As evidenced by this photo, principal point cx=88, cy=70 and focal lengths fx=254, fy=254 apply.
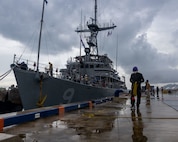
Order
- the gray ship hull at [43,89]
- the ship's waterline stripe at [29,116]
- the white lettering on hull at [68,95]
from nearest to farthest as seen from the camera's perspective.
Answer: the ship's waterline stripe at [29,116], the gray ship hull at [43,89], the white lettering on hull at [68,95]

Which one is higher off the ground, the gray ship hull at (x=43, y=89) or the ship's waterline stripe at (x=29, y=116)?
the gray ship hull at (x=43, y=89)

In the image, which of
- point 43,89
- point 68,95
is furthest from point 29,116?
point 68,95

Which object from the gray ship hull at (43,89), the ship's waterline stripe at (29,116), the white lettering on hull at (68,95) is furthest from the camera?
the white lettering on hull at (68,95)

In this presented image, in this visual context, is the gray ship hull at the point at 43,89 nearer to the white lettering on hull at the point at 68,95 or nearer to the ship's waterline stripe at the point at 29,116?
the white lettering on hull at the point at 68,95

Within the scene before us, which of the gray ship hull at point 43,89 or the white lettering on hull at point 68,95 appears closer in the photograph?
the gray ship hull at point 43,89

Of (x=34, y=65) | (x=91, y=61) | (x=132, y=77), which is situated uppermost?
(x=91, y=61)

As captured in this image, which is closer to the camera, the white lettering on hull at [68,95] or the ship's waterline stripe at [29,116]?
the ship's waterline stripe at [29,116]

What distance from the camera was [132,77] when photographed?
9.66m

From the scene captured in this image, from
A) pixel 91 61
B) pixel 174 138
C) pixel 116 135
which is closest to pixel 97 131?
pixel 116 135

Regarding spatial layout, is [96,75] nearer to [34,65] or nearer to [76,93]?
[76,93]

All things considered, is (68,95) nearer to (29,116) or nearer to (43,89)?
(43,89)

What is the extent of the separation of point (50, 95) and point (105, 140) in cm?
1327

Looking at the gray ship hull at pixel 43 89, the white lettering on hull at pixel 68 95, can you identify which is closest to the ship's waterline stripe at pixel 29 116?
the gray ship hull at pixel 43 89

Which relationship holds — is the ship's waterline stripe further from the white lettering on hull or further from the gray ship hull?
the white lettering on hull
